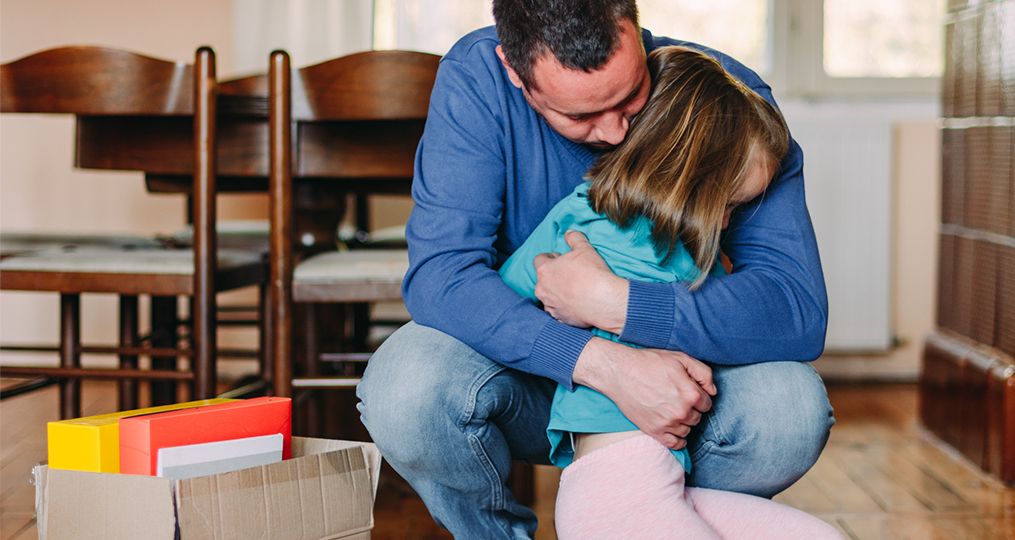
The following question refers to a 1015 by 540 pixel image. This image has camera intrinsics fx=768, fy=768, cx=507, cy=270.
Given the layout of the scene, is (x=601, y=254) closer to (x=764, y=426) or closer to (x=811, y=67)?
(x=764, y=426)

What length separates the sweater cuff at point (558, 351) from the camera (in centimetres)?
88

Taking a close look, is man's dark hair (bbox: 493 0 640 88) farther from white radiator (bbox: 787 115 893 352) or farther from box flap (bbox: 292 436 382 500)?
→ white radiator (bbox: 787 115 893 352)

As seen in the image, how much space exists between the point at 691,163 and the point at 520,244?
0.95ft

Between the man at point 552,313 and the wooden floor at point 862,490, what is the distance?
0.53m

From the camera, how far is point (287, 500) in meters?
0.82

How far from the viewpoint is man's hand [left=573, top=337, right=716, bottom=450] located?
85 cm

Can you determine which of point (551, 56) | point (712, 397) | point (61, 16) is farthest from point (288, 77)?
point (61, 16)

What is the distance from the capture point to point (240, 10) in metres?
2.77

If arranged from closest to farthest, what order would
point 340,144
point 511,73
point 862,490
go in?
point 511,73
point 340,144
point 862,490

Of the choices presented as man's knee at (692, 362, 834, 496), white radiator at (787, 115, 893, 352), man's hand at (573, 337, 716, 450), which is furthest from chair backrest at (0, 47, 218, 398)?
white radiator at (787, 115, 893, 352)

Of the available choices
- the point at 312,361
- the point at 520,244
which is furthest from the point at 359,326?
the point at 520,244

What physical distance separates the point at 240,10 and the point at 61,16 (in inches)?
25.0

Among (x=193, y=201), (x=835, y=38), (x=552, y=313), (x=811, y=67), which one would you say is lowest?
(x=552, y=313)

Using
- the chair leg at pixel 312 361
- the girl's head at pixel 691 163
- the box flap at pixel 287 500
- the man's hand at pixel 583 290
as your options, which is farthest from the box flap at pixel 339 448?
the chair leg at pixel 312 361
